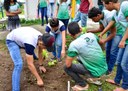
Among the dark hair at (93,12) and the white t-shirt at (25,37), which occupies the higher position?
the dark hair at (93,12)

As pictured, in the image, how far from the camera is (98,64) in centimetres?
464

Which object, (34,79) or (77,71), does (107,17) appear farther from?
(34,79)

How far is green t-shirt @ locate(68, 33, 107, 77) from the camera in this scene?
4355 millimetres

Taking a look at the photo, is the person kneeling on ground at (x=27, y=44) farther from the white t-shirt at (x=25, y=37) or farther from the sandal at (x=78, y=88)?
the sandal at (x=78, y=88)

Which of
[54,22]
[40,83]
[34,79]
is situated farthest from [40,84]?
[54,22]

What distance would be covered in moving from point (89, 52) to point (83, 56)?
0.14 m

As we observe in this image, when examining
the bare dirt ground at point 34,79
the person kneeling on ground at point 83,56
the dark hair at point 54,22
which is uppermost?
the dark hair at point 54,22

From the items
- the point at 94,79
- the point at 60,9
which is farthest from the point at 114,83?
the point at 60,9

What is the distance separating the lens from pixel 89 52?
14.7ft

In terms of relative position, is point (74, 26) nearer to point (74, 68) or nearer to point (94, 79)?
point (74, 68)

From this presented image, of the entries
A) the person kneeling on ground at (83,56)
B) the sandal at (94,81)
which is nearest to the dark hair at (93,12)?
the person kneeling on ground at (83,56)

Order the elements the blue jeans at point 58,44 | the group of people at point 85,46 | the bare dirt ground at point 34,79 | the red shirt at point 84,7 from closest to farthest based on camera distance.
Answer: the group of people at point 85,46 → the bare dirt ground at point 34,79 → the blue jeans at point 58,44 → the red shirt at point 84,7

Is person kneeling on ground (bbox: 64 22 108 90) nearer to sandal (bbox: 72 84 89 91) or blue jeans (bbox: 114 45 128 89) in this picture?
sandal (bbox: 72 84 89 91)

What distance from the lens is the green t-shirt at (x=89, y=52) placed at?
436 centimetres
